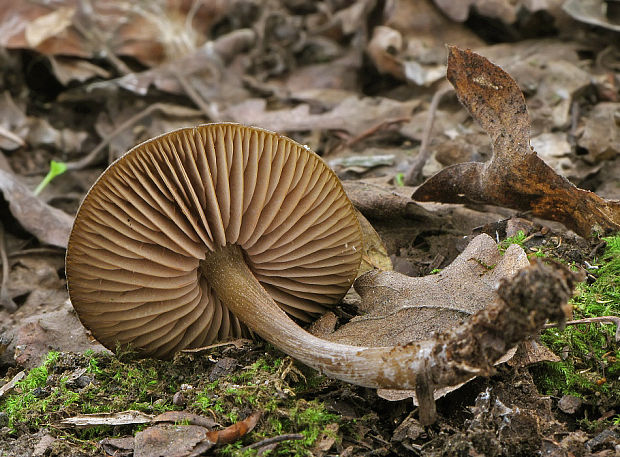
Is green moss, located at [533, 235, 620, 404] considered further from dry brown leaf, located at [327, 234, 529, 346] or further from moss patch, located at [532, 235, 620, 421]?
dry brown leaf, located at [327, 234, 529, 346]

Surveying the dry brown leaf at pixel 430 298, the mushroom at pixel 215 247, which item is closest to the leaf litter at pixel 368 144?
the dry brown leaf at pixel 430 298

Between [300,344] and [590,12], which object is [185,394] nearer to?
[300,344]

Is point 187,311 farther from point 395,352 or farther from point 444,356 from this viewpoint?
point 444,356

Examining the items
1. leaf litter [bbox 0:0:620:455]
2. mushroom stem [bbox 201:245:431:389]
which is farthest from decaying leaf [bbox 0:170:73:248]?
mushroom stem [bbox 201:245:431:389]

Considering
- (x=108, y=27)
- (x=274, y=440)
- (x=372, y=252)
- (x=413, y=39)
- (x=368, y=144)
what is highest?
(x=108, y=27)

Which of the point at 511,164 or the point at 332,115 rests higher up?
the point at 511,164

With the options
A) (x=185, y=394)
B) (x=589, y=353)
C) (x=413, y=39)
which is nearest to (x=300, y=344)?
(x=185, y=394)

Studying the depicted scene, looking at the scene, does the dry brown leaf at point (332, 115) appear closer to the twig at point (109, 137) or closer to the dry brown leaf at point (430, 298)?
the twig at point (109, 137)
